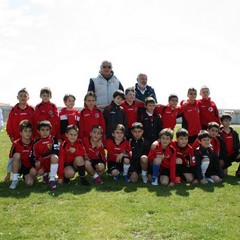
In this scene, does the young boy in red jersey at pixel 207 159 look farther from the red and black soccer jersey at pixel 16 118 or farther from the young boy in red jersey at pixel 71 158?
the red and black soccer jersey at pixel 16 118

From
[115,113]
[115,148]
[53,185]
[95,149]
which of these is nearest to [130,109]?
[115,113]

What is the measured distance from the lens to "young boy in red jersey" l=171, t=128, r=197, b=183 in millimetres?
8315

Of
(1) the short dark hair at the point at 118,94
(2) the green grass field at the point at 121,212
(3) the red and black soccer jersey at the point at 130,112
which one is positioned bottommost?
(2) the green grass field at the point at 121,212

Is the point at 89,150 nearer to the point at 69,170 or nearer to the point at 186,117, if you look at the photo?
the point at 69,170

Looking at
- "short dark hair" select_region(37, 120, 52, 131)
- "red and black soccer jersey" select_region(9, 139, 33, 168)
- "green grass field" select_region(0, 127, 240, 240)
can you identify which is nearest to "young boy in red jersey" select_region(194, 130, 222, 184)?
"green grass field" select_region(0, 127, 240, 240)

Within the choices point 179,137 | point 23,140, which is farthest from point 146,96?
point 23,140

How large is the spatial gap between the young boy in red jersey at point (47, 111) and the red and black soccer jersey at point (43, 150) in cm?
73

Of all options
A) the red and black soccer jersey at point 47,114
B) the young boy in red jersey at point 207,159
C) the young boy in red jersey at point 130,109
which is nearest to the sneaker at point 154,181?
the young boy in red jersey at point 207,159

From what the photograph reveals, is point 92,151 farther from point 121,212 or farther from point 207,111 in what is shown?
point 207,111

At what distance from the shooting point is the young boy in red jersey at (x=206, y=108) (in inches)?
399

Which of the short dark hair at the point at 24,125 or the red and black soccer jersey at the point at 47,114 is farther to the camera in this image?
the red and black soccer jersey at the point at 47,114

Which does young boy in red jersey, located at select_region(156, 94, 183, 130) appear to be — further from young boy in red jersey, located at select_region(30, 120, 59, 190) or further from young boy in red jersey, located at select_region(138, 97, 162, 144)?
young boy in red jersey, located at select_region(30, 120, 59, 190)

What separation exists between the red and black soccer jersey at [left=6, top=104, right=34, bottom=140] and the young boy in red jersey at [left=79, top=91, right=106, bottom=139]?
4.52ft

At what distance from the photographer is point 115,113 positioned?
8953 mm
